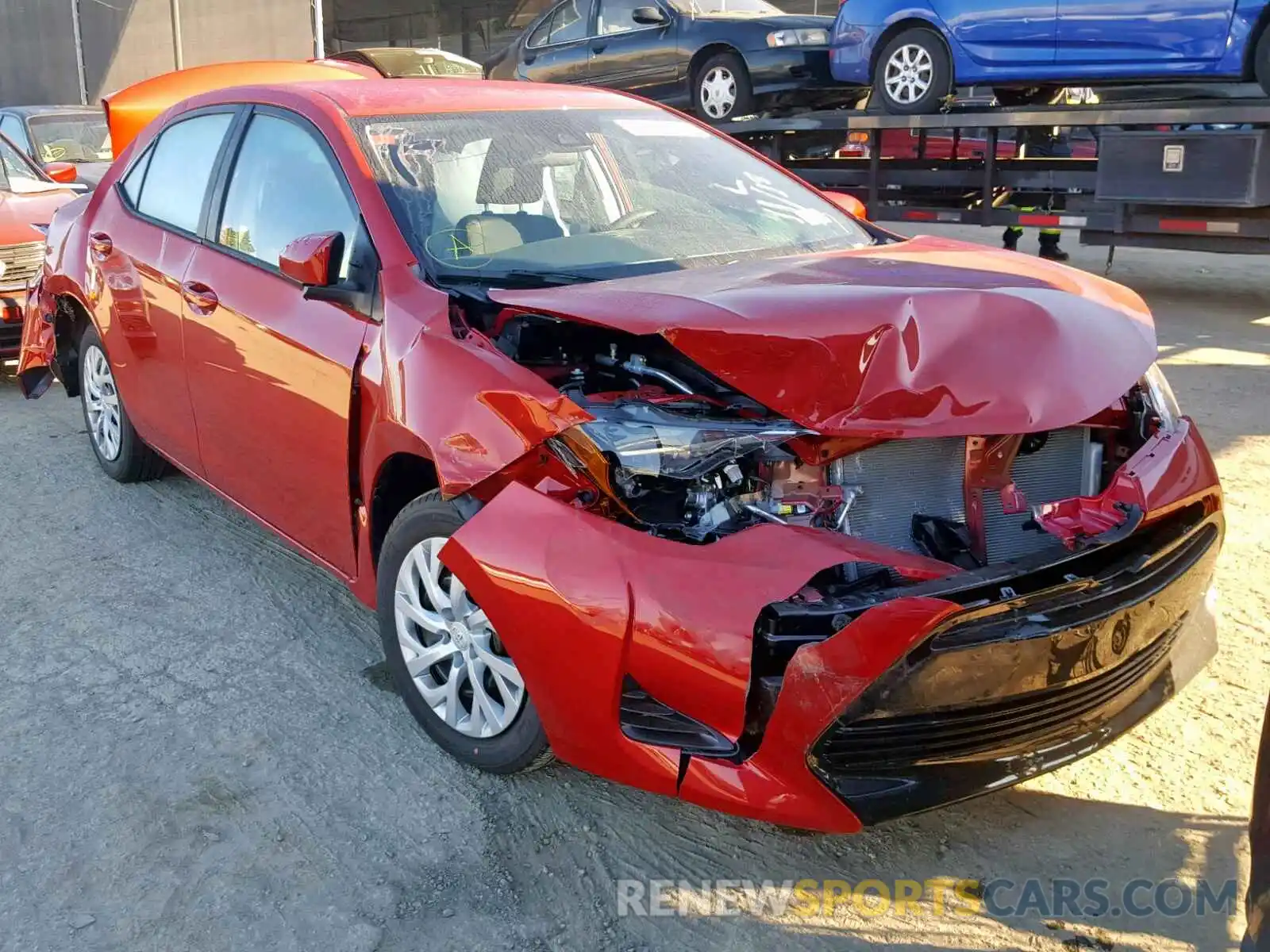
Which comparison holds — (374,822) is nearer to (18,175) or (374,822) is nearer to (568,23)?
(18,175)

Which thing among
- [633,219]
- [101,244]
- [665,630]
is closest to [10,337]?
[101,244]

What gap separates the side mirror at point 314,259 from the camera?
321cm

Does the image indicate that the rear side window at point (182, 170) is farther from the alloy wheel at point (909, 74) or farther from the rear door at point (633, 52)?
the rear door at point (633, 52)

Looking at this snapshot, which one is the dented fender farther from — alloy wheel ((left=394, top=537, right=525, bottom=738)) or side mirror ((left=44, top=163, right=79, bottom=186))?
side mirror ((left=44, top=163, right=79, bottom=186))

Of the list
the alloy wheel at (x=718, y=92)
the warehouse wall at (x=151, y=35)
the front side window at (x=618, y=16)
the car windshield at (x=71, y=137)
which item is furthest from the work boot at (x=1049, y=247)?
the warehouse wall at (x=151, y=35)

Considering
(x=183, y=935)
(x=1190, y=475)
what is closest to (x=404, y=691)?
(x=183, y=935)

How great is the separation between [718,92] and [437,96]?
7.42m

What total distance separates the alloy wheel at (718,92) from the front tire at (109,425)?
22.8ft

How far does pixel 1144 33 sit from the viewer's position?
7934 millimetres

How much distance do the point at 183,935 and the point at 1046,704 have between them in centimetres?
190

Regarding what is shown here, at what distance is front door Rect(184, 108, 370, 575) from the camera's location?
131 inches

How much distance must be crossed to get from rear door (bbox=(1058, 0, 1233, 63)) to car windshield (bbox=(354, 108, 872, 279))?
501cm

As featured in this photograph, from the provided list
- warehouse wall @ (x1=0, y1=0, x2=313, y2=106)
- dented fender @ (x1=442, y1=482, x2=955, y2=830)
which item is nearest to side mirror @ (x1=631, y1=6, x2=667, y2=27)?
dented fender @ (x1=442, y1=482, x2=955, y2=830)

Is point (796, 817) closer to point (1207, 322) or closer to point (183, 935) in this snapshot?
point (183, 935)
